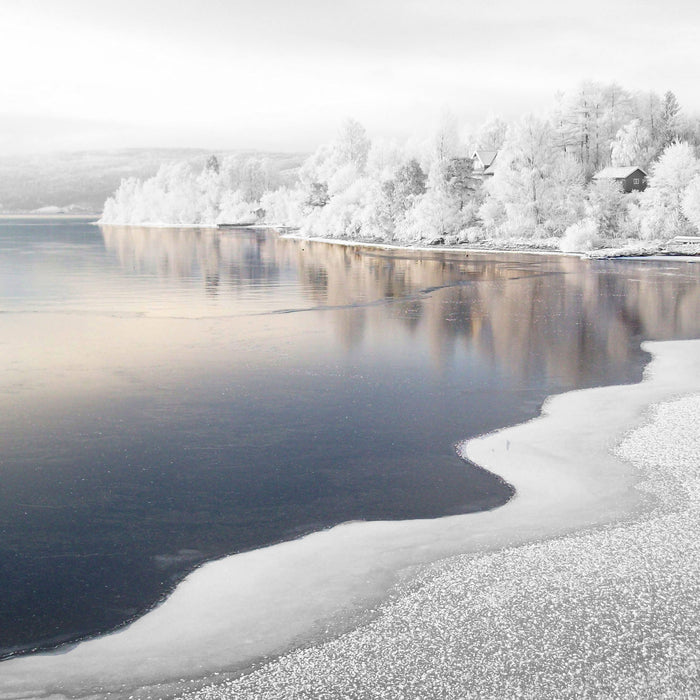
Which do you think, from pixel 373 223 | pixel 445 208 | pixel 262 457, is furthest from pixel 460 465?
pixel 373 223

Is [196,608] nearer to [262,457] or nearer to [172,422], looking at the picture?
[262,457]

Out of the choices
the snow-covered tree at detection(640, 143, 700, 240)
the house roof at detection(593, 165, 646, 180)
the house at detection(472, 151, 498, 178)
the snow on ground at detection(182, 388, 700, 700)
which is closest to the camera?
the snow on ground at detection(182, 388, 700, 700)

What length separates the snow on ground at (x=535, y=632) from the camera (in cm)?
787

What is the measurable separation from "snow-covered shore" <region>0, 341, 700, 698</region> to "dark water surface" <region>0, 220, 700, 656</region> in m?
0.72

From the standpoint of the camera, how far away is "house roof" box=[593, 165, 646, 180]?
96.4 meters

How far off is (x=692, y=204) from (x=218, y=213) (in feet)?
416

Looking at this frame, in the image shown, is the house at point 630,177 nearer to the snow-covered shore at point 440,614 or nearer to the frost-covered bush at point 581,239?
the frost-covered bush at point 581,239

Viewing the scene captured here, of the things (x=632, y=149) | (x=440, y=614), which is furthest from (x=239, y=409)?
(x=632, y=149)

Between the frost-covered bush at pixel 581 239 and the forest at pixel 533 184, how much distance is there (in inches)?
5.3

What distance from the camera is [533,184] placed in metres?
89.3

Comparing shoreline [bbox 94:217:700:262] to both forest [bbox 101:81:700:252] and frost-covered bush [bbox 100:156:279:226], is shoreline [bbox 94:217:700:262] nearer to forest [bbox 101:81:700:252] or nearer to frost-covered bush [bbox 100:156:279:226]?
forest [bbox 101:81:700:252]

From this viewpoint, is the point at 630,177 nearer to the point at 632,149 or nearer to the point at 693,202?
the point at 632,149

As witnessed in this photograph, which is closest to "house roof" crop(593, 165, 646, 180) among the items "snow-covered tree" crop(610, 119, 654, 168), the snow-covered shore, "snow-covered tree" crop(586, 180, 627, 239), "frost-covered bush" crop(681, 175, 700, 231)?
"snow-covered tree" crop(610, 119, 654, 168)

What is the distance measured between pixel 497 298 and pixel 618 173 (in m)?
65.7
